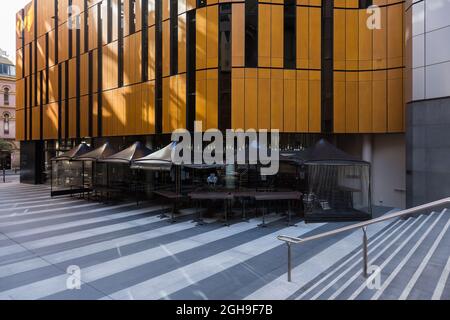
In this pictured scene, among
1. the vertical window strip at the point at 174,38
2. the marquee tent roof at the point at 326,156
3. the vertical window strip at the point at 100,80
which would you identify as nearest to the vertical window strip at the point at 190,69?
the vertical window strip at the point at 174,38

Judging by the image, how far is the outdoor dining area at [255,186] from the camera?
10.6 m

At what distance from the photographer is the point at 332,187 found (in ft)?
39.5

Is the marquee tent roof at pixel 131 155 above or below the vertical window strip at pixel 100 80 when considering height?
below

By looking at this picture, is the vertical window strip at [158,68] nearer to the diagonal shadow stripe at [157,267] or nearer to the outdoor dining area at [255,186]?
the outdoor dining area at [255,186]

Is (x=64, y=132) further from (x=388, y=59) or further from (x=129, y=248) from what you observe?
(x=388, y=59)

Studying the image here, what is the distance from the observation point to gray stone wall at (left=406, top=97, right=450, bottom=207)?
10734mm

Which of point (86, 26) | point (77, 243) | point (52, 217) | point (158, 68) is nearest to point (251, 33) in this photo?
point (158, 68)

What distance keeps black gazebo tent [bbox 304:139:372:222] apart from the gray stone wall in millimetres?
1708

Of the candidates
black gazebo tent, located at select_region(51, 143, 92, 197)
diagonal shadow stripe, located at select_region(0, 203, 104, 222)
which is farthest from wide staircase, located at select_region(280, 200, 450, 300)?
black gazebo tent, located at select_region(51, 143, 92, 197)

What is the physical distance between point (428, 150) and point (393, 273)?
25.9 ft

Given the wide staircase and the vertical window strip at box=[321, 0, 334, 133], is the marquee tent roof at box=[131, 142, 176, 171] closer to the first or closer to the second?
the wide staircase

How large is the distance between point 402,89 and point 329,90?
9.69 ft

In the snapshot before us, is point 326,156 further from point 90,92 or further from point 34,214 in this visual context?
point 90,92

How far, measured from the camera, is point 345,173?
14023 millimetres
